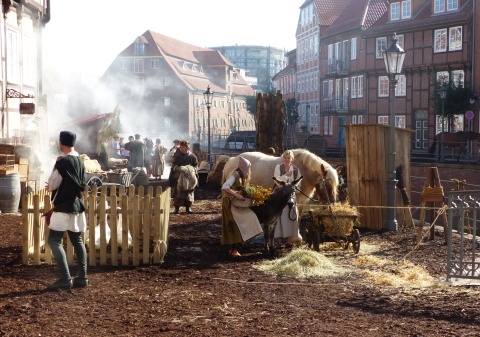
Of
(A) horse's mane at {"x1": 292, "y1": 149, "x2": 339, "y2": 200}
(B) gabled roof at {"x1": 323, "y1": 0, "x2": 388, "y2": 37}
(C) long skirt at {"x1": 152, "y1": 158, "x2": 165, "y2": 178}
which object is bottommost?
(C) long skirt at {"x1": 152, "y1": 158, "x2": 165, "y2": 178}

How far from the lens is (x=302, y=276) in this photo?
898cm

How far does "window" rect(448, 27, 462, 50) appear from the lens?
40.5 m

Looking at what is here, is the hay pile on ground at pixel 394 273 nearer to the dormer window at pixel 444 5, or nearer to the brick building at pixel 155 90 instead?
the dormer window at pixel 444 5

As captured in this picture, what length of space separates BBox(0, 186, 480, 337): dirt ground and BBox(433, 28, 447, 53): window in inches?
1317

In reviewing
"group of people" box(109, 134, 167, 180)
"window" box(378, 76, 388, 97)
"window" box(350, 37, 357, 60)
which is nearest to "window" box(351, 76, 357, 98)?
"window" box(350, 37, 357, 60)

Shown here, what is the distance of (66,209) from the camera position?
786 centimetres

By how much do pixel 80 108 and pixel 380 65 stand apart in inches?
946

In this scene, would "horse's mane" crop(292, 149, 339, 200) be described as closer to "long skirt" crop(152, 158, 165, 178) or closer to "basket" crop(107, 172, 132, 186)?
"basket" crop(107, 172, 132, 186)

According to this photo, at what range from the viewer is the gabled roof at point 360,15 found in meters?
49.5

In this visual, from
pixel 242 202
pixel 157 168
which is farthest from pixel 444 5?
pixel 242 202

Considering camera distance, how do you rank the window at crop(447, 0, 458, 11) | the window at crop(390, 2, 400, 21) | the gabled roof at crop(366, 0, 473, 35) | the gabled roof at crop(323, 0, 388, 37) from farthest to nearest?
the gabled roof at crop(323, 0, 388, 37), the window at crop(390, 2, 400, 21), the window at crop(447, 0, 458, 11), the gabled roof at crop(366, 0, 473, 35)

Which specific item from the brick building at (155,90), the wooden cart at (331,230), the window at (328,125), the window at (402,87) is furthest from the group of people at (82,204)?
the brick building at (155,90)

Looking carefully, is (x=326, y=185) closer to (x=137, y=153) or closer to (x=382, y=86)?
(x=137, y=153)

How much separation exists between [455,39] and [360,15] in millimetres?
10903
